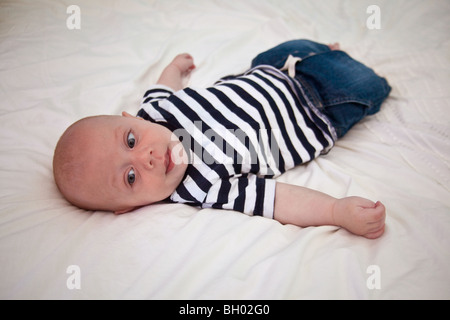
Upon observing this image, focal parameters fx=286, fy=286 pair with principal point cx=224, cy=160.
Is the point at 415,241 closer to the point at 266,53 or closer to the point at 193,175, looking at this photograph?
the point at 193,175

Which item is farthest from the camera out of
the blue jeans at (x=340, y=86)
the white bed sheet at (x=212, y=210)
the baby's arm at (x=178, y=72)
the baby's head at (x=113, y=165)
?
the baby's arm at (x=178, y=72)

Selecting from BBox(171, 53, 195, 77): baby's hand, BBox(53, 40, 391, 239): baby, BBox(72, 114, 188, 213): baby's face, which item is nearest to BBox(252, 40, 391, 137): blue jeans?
BBox(53, 40, 391, 239): baby

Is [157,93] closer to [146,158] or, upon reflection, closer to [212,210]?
[146,158]

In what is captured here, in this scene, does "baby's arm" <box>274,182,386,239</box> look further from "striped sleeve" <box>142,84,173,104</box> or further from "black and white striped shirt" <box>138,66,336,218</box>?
"striped sleeve" <box>142,84,173,104</box>

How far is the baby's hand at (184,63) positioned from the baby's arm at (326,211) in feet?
2.36

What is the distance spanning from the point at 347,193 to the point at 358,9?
3.73 ft

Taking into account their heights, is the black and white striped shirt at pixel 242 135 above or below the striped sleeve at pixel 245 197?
above

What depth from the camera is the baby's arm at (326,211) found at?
2.13ft

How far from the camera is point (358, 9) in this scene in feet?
4.79

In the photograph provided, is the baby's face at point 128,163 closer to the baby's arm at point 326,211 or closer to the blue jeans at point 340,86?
the baby's arm at point 326,211

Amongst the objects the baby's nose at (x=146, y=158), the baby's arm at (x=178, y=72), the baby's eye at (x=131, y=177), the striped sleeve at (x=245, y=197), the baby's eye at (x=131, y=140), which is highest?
the baby's arm at (x=178, y=72)

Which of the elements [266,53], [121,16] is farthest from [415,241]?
[121,16]

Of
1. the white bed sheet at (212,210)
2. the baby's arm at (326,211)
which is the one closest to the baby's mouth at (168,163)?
the white bed sheet at (212,210)

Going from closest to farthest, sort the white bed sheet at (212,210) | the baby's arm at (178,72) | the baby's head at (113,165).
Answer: the white bed sheet at (212,210), the baby's head at (113,165), the baby's arm at (178,72)
